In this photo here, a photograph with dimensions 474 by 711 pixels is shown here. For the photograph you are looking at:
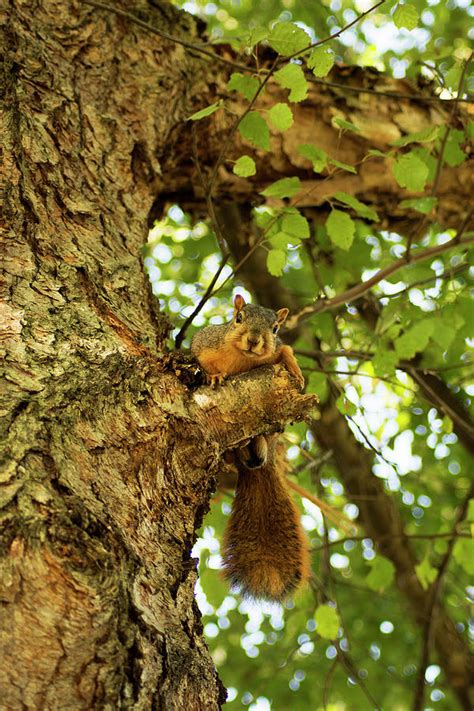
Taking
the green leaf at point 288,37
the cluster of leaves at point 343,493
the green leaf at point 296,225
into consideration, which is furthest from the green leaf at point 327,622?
the green leaf at point 288,37

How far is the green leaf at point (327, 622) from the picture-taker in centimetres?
273

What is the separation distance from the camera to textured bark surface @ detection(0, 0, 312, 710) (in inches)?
42.4

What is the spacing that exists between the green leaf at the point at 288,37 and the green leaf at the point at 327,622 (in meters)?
1.93

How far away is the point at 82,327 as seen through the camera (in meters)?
1.60

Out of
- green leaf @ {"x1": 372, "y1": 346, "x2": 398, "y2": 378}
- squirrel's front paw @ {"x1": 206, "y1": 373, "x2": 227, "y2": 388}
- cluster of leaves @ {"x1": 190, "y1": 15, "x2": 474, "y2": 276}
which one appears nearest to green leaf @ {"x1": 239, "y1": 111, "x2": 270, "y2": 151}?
cluster of leaves @ {"x1": 190, "y1": 15, "x2": 474, "y2": 276}

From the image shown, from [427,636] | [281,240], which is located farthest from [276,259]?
[427,636]

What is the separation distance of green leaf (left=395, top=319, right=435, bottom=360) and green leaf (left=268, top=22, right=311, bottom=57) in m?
1.14

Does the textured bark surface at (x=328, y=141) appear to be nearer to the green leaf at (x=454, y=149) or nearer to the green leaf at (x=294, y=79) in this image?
the green leaf at (x=454, y=149)

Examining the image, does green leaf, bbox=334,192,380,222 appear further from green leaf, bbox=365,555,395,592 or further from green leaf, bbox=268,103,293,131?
green leaf, bbox=365,555,395,592

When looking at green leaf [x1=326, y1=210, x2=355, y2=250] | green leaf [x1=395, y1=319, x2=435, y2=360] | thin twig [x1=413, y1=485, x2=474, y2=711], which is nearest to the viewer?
green leaf [x1=326, y1=210, x2=355, y2=250]

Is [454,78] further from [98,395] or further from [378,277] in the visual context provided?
[98,395]

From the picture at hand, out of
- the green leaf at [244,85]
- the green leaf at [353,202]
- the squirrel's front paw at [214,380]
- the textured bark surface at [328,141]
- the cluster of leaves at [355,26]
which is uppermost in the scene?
the cluster of leaves at [355,26]

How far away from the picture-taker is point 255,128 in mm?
2189

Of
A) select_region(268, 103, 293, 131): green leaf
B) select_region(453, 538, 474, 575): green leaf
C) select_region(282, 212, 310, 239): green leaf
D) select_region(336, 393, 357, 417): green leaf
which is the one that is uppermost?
select_region(268, 103, 293, 131): green leaf
